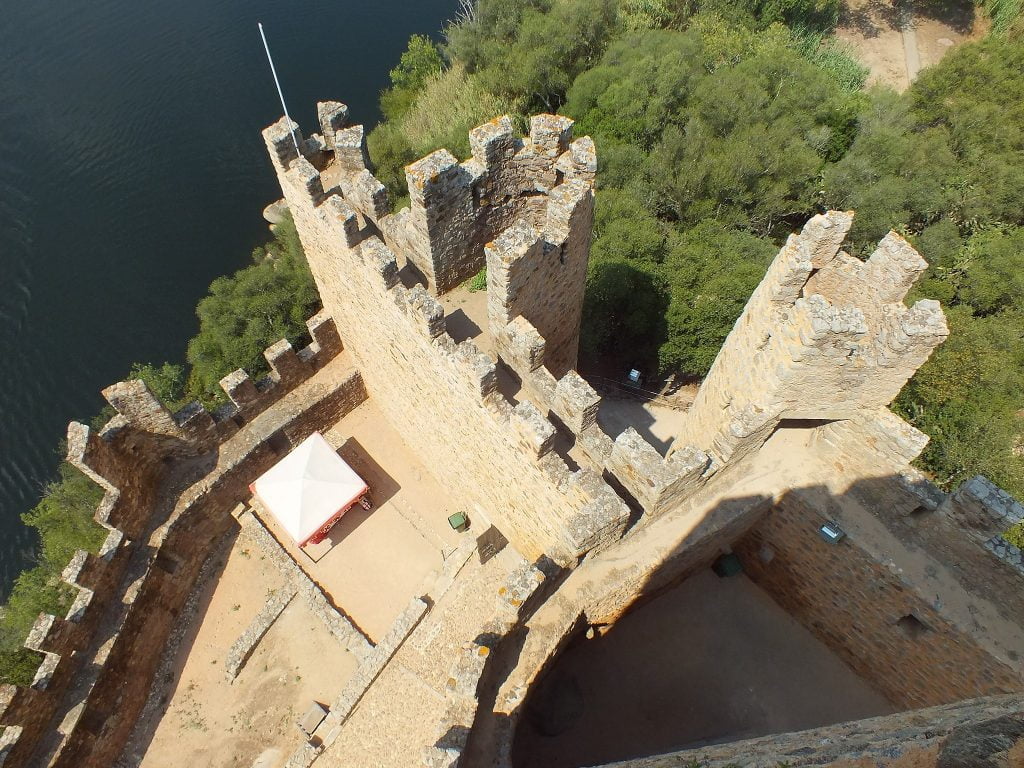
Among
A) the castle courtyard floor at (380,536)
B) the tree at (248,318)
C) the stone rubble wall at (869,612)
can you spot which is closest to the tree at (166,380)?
the tree at (248,318)

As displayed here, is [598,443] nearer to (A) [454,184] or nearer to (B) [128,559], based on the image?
(A) [454,184]

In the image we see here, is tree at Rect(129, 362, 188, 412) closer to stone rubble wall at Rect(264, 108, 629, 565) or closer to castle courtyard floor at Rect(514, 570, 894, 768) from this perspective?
stone rubble wall at Rect(264, 108, 629, 565)

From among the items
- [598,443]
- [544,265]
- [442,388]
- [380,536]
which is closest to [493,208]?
[544,265]

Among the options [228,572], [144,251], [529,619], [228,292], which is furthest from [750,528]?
[144,251]

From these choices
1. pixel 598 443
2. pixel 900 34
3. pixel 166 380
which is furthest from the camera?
pixel 900 34

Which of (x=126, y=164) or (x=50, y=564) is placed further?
(x=126, y=164)

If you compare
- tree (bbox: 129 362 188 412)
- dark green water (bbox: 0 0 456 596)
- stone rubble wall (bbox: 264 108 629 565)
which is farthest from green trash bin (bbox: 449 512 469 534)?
dark green water (bbox: 0 0 456 596)

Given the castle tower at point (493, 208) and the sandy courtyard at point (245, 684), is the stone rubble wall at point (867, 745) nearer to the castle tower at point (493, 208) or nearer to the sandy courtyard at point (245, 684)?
the castle tower at point (493, 208)
